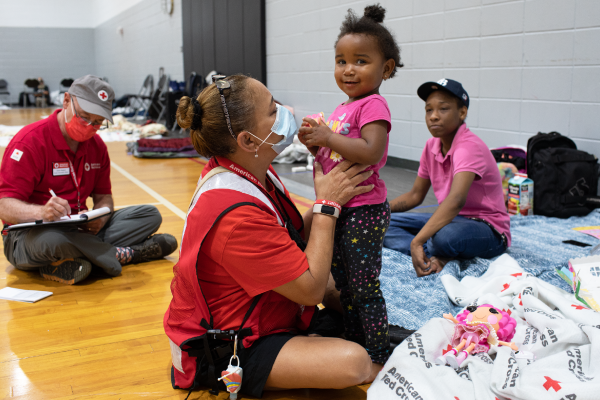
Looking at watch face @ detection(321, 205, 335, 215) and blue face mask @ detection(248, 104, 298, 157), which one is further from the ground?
blue face mask @ detection(248, 104, 298, 157)

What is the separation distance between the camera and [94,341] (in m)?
2.05

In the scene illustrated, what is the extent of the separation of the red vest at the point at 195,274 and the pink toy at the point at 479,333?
648 millimetres

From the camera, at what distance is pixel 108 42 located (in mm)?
17484

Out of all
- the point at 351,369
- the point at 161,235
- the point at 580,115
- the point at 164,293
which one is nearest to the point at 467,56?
the point at 580,115

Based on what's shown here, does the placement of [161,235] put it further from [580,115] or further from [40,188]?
[580,115]

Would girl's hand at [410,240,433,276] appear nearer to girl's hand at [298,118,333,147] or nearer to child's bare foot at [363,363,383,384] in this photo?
child's bare foot at [363,363,383,384]

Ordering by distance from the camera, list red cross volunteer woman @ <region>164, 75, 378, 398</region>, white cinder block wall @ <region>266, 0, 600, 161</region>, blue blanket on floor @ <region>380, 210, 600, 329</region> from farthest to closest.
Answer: white cinder block wall @ <region>266, 0, 600, 161</region>
blue blanket on floor @ <region>380, 210, 600, 329</region>
red cross volunteer woman @ <region>164, 75, 378, 398</region>

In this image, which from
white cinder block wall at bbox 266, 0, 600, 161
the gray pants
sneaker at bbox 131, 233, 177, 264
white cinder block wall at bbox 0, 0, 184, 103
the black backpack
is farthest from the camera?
white cinder block wall at bbox 0, 0, 184, 103

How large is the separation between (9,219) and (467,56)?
394 centimetres

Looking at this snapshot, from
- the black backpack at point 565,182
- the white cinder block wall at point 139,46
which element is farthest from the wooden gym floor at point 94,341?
the white cinder block wall at point 139,46

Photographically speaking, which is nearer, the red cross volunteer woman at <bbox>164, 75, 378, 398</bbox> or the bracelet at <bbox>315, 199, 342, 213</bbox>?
the red cross volunteer woman at <bbox>164, 75, 378, 398</bbox>

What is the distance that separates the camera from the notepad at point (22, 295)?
2.45 m

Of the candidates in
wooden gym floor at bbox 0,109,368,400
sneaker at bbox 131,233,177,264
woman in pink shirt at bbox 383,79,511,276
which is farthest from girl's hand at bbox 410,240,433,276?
sneaker at bbox 131,233,177,264

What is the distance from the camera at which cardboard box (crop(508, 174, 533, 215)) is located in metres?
3.79
